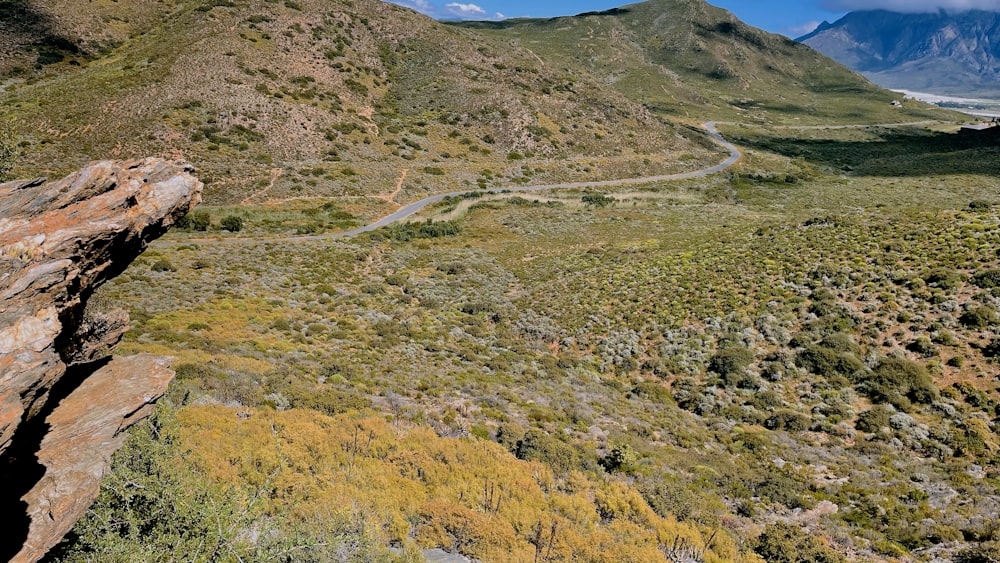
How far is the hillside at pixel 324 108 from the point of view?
2250 inches

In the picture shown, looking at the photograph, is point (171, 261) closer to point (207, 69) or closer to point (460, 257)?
point (460, 257)

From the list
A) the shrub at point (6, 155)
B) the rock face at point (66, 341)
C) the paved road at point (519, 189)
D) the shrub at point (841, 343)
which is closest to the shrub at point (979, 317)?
the shrub at point (841, 343)

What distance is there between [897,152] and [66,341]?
14654 cm

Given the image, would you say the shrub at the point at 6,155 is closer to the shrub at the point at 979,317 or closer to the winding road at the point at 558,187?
the winding road at the point at 558,187

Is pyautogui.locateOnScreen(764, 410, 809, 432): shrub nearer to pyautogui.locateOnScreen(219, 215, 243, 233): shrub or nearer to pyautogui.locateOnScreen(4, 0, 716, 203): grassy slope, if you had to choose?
pyautogui.locateOnScreen(219, 215, 243, 233): shrub

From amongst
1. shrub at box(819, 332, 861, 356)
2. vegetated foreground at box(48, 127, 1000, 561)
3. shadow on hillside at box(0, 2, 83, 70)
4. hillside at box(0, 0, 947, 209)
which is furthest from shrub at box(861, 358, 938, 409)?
Answer: shadow on hillside at box(0, 2, 83, 70)

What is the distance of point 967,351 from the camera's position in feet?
65.7

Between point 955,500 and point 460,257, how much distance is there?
1430 inches

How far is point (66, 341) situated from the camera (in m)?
7.06

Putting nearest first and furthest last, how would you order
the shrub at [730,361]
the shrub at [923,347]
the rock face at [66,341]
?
the rock face at [66,341], the shrub at [923,347], the shrub at [730,361]

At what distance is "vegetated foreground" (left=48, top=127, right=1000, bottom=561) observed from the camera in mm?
9672

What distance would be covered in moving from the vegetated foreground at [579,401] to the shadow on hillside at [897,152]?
226 ft

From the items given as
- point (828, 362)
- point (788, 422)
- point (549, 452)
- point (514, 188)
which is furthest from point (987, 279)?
point (514, 188)

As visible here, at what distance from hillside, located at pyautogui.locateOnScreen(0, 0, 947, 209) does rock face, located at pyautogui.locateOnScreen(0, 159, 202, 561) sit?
160ft
